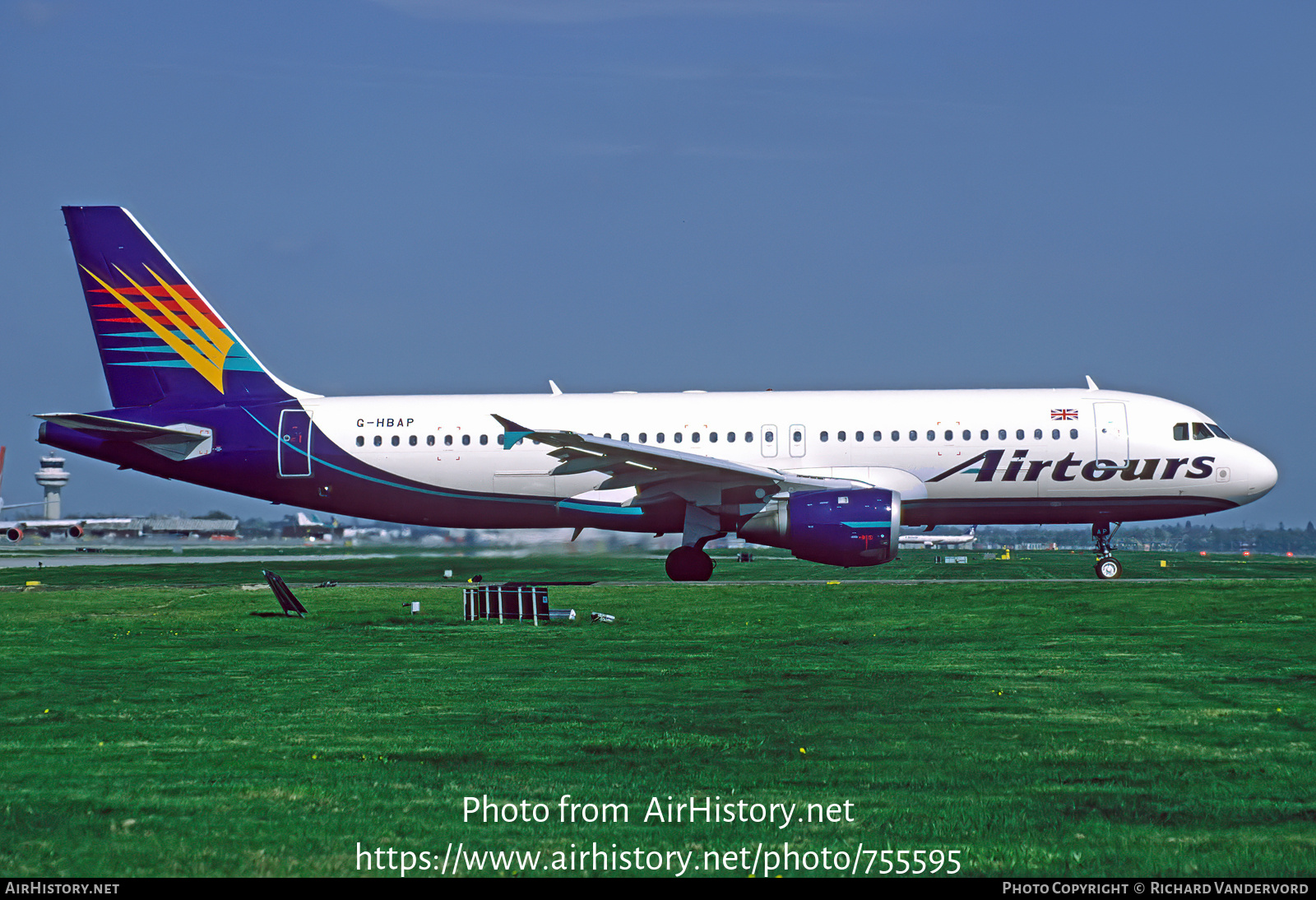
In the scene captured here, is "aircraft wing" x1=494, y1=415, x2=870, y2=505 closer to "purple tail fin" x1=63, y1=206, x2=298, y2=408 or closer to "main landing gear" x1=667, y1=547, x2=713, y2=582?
"main landing gear" x1=667, y1=547, x2=713, y2=582

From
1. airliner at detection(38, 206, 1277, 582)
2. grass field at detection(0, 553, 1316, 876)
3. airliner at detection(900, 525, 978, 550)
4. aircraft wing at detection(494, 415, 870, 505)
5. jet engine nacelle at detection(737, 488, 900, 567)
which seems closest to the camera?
grass field at detection(0, 553, 1316, 876)

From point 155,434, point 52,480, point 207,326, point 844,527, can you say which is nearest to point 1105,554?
point 844,527

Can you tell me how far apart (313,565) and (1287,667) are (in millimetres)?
35159

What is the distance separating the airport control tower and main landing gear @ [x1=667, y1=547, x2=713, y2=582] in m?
135

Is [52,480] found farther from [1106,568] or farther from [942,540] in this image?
[1106,568]

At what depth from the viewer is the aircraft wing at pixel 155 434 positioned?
29.6m


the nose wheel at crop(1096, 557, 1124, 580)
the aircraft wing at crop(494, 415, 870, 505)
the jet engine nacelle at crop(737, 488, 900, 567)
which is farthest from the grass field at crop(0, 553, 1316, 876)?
the nose wheel at crop(1096, 557, 1124, 580)

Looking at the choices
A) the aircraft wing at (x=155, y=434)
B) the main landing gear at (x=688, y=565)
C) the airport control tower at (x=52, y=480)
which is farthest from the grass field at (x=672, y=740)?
the airport control tower at (x=52, y=480)

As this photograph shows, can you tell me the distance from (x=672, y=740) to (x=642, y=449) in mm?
16921

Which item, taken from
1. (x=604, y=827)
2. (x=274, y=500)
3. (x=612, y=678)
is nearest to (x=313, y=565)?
(x=274, y=500)

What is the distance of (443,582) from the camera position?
32.5 meters

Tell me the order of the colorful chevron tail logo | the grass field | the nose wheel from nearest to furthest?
the grass field, the nose wheel, the colorful chevron tail logo

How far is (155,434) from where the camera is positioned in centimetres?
3009

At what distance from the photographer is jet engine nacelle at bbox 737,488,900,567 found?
2583 centimetres
